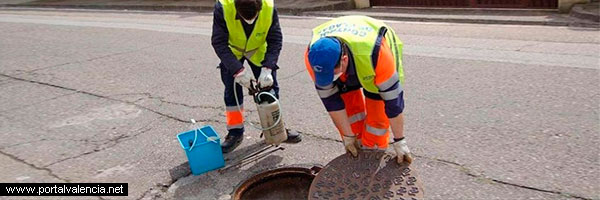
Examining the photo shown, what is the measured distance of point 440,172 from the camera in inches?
121

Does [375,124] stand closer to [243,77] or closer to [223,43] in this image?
[243,77]

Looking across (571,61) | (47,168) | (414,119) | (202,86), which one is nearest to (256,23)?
(414,119)

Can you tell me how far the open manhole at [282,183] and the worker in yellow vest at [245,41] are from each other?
2.00 feet

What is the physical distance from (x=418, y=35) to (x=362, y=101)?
4.89 metres

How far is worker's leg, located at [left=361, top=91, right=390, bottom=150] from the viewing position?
2.97 meters

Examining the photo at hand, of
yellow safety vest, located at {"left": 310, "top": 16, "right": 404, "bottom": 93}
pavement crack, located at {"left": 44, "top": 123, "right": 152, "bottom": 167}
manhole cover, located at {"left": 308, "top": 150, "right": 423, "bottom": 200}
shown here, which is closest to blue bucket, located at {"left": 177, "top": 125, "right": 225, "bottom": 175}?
manhole cover, located at {"left": 308, "top": 150, "right": 423, "bottom": 200}

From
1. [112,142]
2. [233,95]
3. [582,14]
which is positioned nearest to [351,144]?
[233,95]

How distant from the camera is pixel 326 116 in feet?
14.0

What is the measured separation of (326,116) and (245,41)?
126 cm

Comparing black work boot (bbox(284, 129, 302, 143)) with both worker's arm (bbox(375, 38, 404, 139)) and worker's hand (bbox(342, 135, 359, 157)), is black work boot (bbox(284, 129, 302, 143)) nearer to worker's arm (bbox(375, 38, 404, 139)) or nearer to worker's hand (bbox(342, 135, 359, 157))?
worker's hand (bbox(342, 135, 359, 157))

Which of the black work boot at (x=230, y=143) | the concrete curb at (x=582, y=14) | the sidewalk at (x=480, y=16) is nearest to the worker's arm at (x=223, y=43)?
the black work boot at (x=230, y=143)

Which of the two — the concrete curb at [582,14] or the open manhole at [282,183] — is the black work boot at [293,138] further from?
the concrete curb at [582,14]

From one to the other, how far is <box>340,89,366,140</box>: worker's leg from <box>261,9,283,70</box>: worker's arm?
63 cm

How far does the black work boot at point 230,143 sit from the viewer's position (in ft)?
12.0
